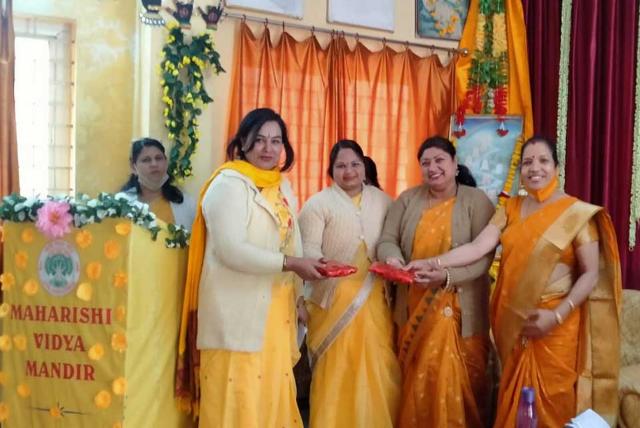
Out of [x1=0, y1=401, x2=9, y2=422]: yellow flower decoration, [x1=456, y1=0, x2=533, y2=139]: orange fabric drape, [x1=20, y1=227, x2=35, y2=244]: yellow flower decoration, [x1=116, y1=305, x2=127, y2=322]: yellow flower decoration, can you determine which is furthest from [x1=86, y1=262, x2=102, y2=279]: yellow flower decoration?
[x1=456, y1=0, x2=533, y2=139]: orange fabric drape

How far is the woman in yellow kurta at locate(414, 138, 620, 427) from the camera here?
8.44 ft

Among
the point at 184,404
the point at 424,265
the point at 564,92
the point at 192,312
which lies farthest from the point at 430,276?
the point at 564,92

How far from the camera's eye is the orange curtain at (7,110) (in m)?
3.36

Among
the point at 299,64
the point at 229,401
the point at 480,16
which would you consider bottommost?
the point at 229,401

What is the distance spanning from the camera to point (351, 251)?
2.84 meters

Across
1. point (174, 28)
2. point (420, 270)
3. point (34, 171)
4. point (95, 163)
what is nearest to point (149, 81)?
point (174, 28)

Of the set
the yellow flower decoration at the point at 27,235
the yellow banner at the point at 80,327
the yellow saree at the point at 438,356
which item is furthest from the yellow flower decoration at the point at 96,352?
the yellow saree at the point at 438,356

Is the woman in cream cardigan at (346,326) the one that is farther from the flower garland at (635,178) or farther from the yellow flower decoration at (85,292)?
the flower garland at (635,178)

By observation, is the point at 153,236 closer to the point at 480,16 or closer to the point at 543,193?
the point at 543,193

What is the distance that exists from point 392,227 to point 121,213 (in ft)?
4.27

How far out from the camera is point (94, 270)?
83.0 inches

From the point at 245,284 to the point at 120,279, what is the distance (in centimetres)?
45

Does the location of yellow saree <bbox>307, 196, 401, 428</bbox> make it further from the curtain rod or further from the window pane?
the window pane

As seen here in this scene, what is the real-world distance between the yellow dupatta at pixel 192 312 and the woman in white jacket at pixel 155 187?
0.91 meters
